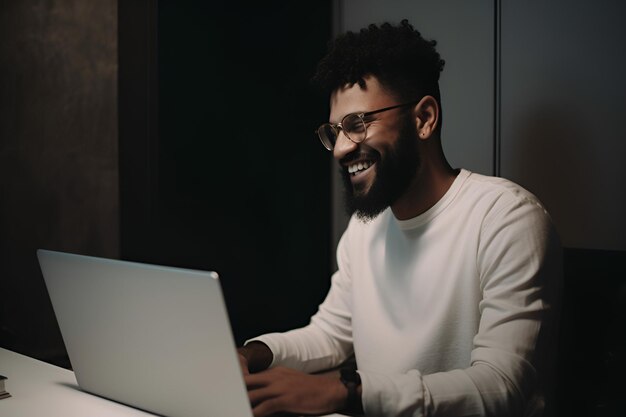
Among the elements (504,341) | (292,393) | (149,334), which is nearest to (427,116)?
(504,341)

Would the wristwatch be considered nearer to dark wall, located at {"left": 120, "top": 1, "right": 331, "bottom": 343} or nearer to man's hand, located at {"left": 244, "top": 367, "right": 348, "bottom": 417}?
man's hand, located at {"left": 244, "top": 367, "right": 348, "bottom": 417}

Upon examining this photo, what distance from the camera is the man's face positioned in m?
1.64

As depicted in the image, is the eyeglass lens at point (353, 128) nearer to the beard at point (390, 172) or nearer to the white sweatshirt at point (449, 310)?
the beard at point (390, 172)

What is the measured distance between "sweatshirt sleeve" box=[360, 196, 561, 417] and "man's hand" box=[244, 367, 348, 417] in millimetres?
89

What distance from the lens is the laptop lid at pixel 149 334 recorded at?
0.82 meters

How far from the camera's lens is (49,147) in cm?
248

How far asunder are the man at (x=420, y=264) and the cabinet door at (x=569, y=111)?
0.41 m

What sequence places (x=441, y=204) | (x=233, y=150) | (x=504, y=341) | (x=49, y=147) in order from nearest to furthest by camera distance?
1. (x=504, y=341)
2. (x=441, y=204)
3. (x=233, y=150)
4. (x=49, y=147)

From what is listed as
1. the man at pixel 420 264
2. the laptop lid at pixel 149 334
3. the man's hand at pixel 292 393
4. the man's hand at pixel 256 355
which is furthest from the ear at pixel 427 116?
the laptop lid at pixel 149 334

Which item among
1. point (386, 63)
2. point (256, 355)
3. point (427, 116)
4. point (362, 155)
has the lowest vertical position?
point (256, 355)

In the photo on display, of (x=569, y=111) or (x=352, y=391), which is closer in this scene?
(x=352, y=391)

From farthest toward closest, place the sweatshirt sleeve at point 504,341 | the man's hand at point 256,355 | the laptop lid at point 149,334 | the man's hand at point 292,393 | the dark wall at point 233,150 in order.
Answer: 1. the dark wall at point 233,150
2. the man's hand at point 256,355
3. the sweatshirt sleeve at point 504,341
4. the man's hand at point 292,393
5. the laptop lid at point 149,334

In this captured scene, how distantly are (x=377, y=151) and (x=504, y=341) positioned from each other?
646 millimetres

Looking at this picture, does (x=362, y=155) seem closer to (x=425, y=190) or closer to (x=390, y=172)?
(x=390, y=172)
